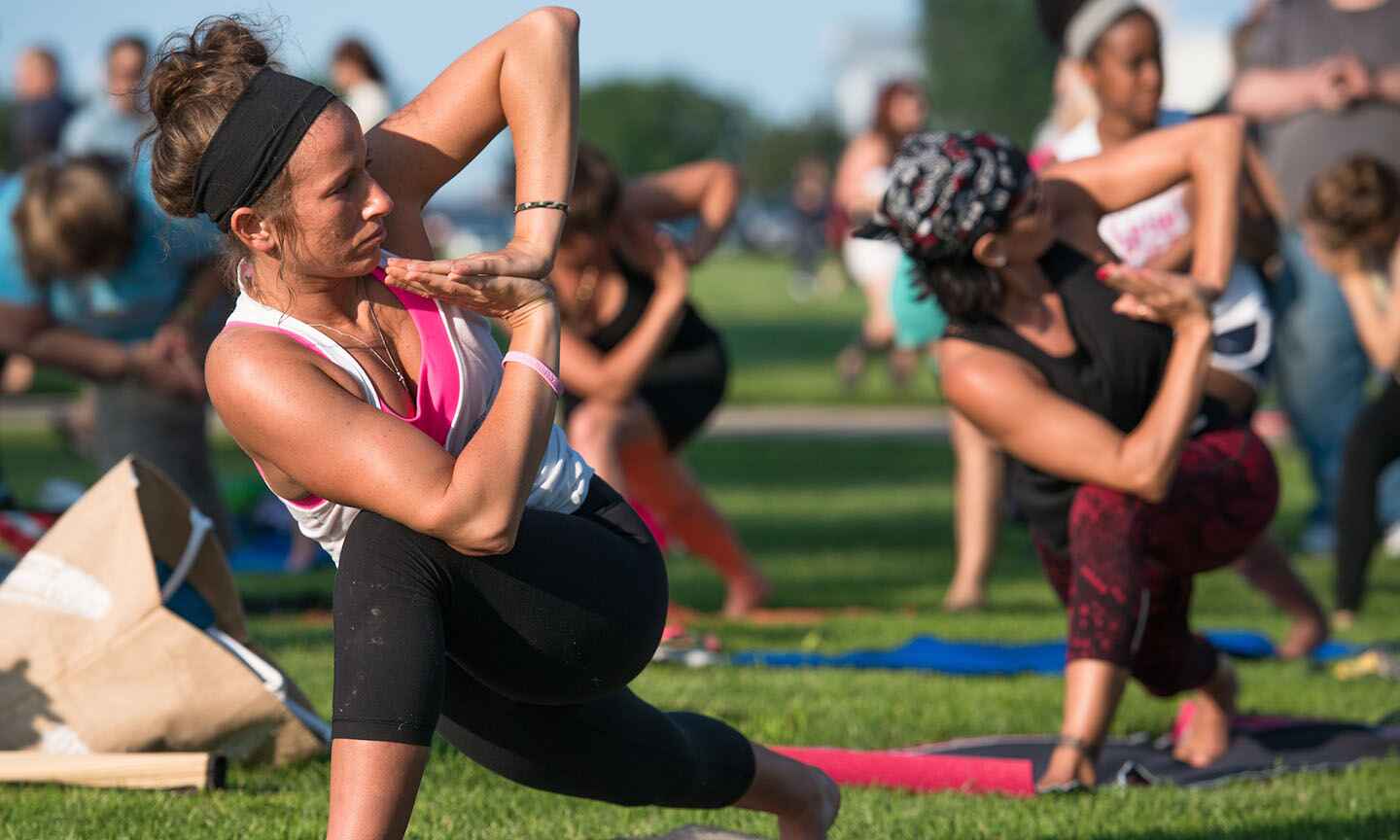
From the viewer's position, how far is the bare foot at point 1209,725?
15.3 ft

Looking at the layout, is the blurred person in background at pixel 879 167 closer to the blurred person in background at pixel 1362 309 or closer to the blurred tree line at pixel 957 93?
the blurred person in background at pixel 1362 309

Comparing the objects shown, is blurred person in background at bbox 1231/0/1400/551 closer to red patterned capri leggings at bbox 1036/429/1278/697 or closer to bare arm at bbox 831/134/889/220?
bare arm at bbox 831/134/889/220

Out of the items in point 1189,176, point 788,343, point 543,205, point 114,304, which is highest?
point 543,205

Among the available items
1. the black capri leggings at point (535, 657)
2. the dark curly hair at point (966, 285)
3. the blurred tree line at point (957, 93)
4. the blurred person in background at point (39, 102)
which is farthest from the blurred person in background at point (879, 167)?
the blurred tree line at point (957, 93)

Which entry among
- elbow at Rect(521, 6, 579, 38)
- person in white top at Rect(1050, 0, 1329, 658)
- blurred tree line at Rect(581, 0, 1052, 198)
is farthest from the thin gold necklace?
blurred tree line at Rect(581, 0, 1052, 198)

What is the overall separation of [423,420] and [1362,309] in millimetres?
4904

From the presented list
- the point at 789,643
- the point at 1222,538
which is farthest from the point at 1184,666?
the point at 789,643

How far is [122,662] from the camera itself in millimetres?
4094

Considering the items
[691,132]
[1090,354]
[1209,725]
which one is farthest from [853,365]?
[691,132]

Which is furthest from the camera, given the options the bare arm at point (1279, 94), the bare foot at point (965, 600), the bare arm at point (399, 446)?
the bare arm at point (1279, 94)

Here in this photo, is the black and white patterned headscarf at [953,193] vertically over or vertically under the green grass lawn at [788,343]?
over

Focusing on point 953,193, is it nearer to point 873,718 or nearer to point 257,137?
point 873,718

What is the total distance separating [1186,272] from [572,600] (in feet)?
11.5

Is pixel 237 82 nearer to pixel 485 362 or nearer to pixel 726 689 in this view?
pixel 485 362
